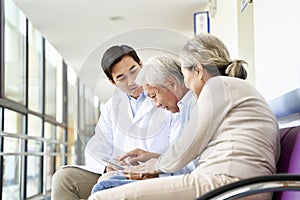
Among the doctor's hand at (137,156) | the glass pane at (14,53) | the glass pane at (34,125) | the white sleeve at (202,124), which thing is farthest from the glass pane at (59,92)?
the white sleeve at (202,124)

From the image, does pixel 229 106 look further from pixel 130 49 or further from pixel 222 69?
pixel 130 49

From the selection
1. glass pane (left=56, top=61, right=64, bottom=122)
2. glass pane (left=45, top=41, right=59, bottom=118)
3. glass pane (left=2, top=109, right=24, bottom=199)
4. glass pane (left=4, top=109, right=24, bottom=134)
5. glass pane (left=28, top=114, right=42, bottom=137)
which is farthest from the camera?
glass pane (left=56, top=61, right=64, bottom=122)

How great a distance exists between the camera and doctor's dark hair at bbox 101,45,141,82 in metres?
1.98

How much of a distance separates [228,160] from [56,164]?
797 centimetres

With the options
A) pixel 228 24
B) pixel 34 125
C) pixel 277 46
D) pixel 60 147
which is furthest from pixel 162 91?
pixel 60 147

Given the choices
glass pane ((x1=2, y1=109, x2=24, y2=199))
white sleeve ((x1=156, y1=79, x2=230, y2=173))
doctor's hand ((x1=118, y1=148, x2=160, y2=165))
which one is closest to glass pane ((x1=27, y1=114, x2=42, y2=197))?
glass pane ((x1=2, y1=109, x2=24, y2=199))

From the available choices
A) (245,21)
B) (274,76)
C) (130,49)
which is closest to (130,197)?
(130,49)

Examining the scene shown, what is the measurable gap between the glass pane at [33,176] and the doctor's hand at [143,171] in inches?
213

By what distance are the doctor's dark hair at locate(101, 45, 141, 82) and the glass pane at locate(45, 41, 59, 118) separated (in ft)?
21.5

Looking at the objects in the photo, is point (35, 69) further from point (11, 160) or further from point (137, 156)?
point (137, 156)

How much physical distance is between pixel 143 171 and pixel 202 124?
A: 39 cm

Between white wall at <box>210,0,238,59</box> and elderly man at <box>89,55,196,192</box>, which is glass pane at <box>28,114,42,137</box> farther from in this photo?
elderly man at <box>89,55,196,192</box>

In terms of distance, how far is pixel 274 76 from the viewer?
2.54 metres

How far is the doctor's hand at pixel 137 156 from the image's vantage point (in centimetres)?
189
